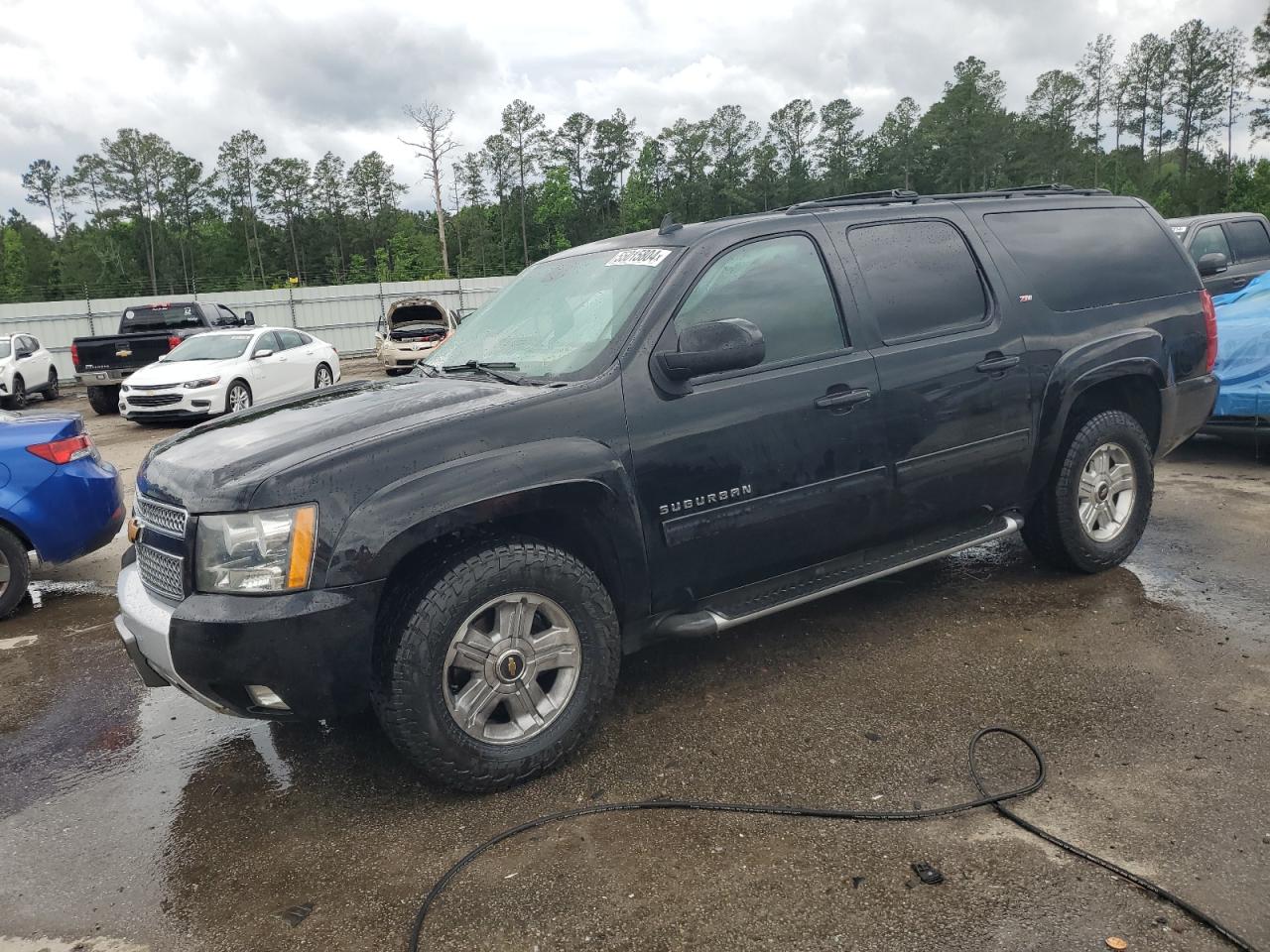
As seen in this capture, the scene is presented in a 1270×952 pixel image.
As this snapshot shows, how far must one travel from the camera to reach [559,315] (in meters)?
Result: 3.86

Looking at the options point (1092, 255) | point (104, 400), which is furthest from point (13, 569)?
point (104, 400)

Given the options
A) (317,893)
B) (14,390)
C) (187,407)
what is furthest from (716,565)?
(14,390)

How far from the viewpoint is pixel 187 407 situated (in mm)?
13547

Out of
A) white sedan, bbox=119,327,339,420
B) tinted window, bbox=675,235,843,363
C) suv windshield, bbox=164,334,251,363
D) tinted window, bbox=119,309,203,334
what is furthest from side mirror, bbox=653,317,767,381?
tinted window, bbox=119,309,203,334

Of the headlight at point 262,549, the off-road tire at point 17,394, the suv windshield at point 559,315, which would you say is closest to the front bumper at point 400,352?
the off-road tire at point 17,394

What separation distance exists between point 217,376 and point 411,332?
7583mm

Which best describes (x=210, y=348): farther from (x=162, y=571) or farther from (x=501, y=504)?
(x=501, y=504)

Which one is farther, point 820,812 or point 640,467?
point 640,467

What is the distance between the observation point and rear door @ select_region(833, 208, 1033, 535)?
12.9ft

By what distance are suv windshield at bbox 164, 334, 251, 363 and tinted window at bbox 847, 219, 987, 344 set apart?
1274cm

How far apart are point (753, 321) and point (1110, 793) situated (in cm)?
208

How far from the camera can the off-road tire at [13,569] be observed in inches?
211

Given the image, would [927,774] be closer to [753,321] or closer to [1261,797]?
[1261,797]

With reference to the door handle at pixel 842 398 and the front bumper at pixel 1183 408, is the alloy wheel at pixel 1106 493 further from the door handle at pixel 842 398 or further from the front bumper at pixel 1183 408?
the door handle at pixel 842 398
